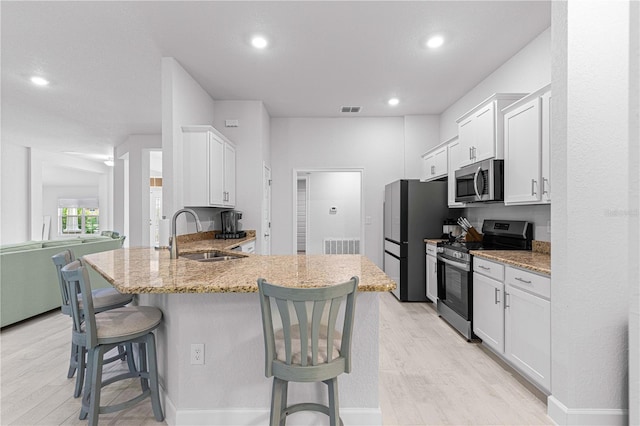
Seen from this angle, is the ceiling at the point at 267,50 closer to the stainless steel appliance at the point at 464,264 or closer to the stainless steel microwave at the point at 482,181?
the stainless steel microwave at the point at 482,181

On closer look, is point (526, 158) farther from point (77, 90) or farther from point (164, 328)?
point (77, 90)

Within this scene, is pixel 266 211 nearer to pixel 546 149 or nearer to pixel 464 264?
pixel 464 264

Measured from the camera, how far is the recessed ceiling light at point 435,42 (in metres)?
2.98

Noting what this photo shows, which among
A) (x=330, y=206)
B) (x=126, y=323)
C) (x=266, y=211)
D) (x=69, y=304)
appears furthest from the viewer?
(x=330, y=206)

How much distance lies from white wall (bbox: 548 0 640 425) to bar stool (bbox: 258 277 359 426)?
1.41 metres

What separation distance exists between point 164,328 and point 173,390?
354 mm

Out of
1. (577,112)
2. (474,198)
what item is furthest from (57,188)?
(577,112)

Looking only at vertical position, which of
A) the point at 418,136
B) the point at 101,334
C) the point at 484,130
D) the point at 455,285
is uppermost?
the point at 418,136

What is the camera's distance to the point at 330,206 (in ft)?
26.6

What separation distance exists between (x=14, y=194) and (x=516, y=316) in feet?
30.0

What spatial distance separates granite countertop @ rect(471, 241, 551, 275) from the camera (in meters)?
2.20

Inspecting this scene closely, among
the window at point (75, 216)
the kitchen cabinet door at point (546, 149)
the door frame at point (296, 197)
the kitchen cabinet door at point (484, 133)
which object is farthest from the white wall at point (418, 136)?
the window at point (75, 216)

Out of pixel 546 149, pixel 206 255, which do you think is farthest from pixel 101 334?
pixel 546 149

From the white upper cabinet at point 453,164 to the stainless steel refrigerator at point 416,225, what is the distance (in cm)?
26
